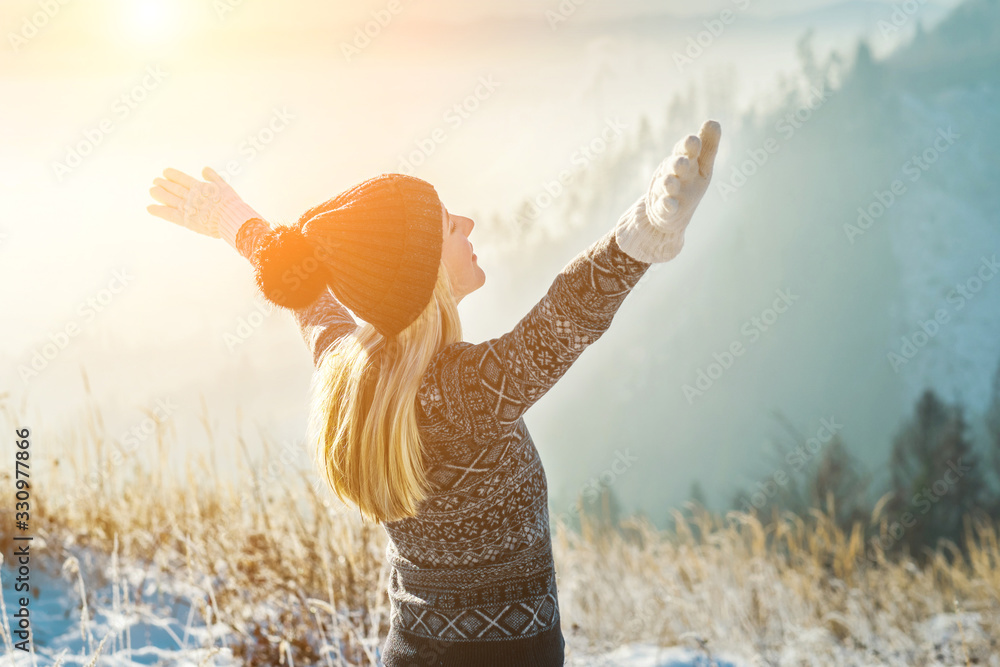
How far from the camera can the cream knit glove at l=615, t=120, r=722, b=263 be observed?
39.2 inches

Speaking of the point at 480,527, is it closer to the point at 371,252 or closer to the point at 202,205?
the point at 371,252

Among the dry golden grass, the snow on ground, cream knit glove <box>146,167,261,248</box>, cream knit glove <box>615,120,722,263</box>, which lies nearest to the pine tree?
the dry golden grass

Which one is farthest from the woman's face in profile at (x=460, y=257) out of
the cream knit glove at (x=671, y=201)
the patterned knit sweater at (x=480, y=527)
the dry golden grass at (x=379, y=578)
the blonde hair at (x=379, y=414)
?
the dry golden grass at (x=379, y=578)

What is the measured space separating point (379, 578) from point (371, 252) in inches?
85.4

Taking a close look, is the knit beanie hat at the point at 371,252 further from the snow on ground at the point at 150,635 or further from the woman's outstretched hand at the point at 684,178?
the snow on ground at the point at 150,635

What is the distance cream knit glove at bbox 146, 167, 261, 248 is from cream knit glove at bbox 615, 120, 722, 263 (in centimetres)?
128

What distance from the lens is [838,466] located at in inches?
690

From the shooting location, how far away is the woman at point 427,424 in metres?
1.33

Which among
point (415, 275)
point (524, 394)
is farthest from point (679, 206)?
point (415, 275)

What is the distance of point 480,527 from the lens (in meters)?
1.45

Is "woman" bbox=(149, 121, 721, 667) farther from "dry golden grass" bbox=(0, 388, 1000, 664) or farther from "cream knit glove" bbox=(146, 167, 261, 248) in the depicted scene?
"dry golden grass" bbox=(0, 388, 1000, 664)

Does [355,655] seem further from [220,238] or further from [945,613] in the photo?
[945,613]

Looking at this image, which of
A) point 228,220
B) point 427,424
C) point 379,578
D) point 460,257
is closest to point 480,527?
point 427,424

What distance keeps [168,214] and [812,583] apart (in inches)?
161
